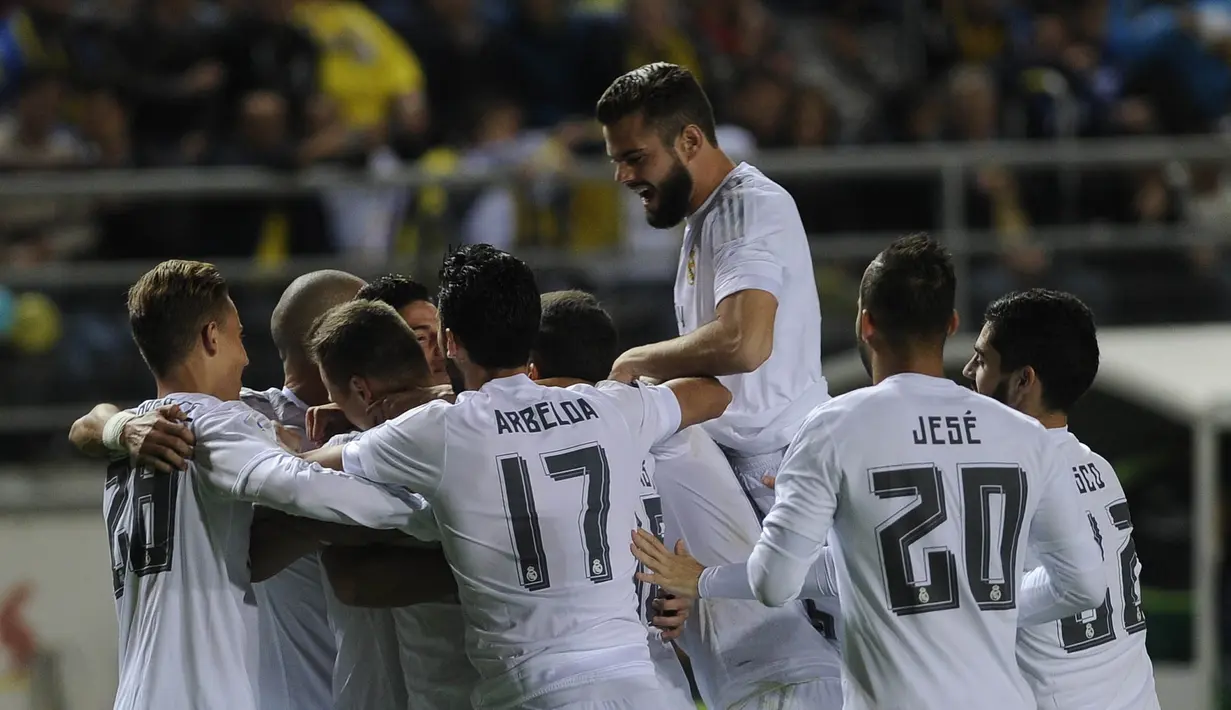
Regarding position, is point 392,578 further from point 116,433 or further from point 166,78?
point 166,78

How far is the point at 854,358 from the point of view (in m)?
9.10

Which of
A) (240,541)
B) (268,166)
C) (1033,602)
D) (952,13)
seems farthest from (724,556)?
(952,13)

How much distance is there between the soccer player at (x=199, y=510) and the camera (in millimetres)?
3955

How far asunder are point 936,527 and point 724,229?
1.28 meters

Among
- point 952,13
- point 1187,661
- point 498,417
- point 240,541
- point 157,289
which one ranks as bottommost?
point 1187,661

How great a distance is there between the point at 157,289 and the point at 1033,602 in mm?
2404

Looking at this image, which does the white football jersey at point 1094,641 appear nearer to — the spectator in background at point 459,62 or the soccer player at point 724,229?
the soccer player at point 724,229

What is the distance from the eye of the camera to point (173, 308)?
411 cm

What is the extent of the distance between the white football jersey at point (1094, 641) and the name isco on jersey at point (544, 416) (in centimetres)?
123

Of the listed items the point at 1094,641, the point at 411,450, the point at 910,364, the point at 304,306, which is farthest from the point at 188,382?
the point at 1094,641

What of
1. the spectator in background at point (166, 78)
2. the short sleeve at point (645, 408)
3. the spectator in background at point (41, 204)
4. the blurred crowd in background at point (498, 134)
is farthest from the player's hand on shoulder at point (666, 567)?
the spectator in background at point (166, 78)

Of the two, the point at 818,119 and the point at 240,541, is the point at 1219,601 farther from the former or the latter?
the point at 240,541

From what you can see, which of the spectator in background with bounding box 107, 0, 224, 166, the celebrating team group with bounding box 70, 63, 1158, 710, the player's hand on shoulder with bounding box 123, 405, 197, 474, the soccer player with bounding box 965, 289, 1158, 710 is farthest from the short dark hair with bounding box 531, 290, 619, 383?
the spectator in background with bounding box 107, 0, 224, 166

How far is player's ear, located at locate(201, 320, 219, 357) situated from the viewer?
415 centimetres
